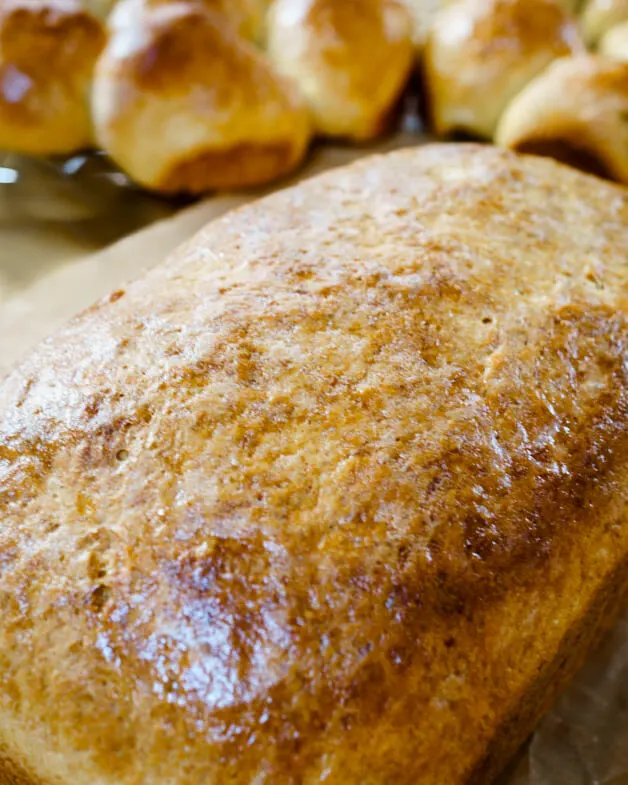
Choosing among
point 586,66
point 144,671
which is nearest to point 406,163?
point 586,66

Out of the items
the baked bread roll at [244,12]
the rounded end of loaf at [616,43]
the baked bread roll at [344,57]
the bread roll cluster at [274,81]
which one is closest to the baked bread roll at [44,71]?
the bread roll cluster at [274,81]

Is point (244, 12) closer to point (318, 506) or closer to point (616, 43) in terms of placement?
point (616, 43)

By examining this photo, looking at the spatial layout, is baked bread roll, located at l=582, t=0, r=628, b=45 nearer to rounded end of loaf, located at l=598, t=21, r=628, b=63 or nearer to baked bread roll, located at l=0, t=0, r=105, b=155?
rounded end of loaf, located at l=598, t=21, r=628, b=63

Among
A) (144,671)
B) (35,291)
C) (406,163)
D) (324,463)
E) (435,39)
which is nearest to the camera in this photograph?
(144,671)

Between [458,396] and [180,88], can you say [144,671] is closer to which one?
[458,396]

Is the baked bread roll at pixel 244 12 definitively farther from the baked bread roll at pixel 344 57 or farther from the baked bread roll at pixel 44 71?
the baked bread roll at pixel 44 71
